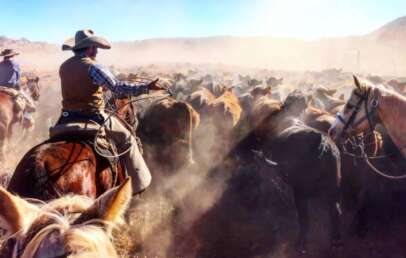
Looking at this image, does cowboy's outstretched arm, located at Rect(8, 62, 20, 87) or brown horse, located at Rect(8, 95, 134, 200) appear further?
cowboy's outstretched arm, located at Rect(8, 62, 20, 87)

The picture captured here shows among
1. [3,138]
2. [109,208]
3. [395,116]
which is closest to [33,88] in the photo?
[3,138]

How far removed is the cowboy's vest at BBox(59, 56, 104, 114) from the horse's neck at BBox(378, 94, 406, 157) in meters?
3.81

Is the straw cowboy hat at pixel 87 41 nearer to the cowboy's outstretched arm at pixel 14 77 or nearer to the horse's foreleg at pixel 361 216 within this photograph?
the horse's foreleg at pixel 361 216

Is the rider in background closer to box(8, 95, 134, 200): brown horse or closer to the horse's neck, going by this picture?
box(8, 95, 134, 200): brown horse

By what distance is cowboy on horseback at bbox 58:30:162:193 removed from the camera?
14.3 feet

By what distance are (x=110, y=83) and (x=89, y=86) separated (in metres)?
0.33

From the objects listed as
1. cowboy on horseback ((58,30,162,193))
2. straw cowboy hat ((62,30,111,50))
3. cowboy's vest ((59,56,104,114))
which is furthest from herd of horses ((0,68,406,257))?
straw cowboy hat ((62,30,111,50))

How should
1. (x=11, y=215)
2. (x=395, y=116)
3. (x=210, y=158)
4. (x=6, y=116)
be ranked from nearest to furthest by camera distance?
(x=11, y=215) < (x=395, y=116) < (x=6, y=116) < (x=210, y=158)

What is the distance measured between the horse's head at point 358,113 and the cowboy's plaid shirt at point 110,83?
10.1 feet

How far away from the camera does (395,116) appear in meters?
5.19

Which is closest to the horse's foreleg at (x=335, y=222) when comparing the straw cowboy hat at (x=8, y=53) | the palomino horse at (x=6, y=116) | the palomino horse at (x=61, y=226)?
the palomino horse at (x=61, y=226)

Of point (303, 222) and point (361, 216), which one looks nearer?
point (303, 222)

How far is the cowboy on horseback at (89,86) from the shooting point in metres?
4.36

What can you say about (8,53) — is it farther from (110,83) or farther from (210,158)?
(110,83)
